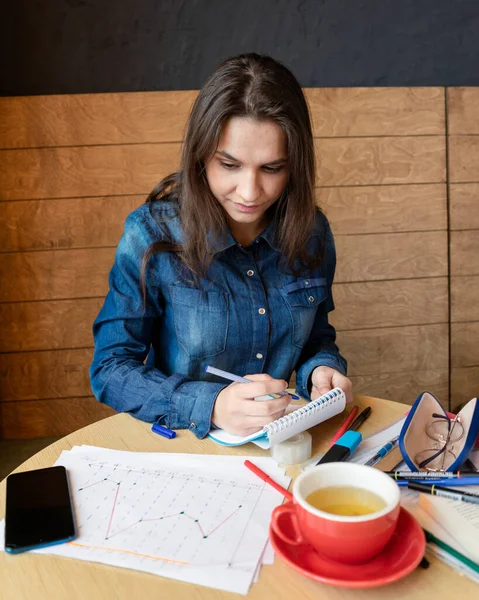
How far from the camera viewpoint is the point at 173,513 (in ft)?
2.53

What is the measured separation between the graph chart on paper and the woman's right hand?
4.3 inches

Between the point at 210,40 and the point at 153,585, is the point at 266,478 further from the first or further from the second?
the point at 210,40

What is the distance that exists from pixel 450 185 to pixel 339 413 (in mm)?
1589

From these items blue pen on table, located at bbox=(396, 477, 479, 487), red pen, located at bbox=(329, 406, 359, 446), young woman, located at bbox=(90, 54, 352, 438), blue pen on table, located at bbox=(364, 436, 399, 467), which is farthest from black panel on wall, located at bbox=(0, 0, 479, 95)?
blue pen on table, located at bbox=(396, 477, 479, 487)

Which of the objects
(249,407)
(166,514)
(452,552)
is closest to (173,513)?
(166,514)

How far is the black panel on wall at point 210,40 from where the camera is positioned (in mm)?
2119

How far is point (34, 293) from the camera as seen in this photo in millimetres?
2256

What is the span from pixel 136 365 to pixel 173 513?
42 centimetres

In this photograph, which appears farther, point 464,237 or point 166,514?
point 464,237

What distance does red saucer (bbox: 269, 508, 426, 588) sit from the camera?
1.99ft

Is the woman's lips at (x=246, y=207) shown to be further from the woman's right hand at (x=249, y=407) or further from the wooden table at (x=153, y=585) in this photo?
the wooden table at (x=153, y=585)

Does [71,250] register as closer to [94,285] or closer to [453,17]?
[94,285]

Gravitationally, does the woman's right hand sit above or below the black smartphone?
above

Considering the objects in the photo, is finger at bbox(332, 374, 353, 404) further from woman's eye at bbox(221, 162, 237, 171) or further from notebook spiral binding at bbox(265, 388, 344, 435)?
woman's eye at bbox(221, 162, 237, 171)
